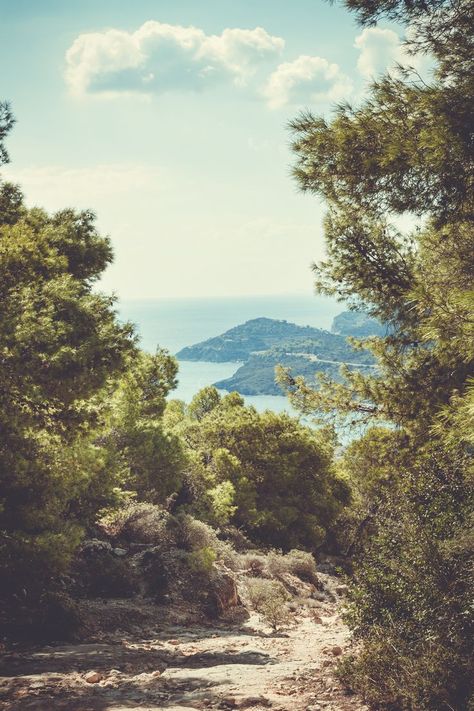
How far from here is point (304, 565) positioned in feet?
65.5

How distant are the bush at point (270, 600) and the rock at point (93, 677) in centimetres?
664

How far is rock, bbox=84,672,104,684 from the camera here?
7.05 meters

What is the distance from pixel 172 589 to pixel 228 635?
254cm

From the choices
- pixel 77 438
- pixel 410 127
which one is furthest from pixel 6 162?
pixel 410 127

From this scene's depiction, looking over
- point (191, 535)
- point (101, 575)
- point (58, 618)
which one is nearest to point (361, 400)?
point (58, 618)

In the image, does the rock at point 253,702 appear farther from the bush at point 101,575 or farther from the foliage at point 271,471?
the foliage at point 271,471

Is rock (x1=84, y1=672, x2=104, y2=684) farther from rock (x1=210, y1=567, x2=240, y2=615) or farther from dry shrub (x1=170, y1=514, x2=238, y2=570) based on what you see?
dry shrub (x1=170, y1=514, x2=238, y2=570)

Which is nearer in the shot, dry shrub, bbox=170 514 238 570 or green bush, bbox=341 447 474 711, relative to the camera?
green bush, bbox=341 447 474 711

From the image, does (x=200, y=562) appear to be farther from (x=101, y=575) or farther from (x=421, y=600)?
(x=421, y=600)

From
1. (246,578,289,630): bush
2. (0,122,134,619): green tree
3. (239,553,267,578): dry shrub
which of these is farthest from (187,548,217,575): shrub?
(0,122,134,619): green tree

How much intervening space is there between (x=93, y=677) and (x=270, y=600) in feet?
26.9

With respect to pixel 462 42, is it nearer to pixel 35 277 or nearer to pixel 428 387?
pixel 428 387

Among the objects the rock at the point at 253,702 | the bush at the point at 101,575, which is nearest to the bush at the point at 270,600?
the bush at the point at 101,575

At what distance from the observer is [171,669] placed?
8078mm
